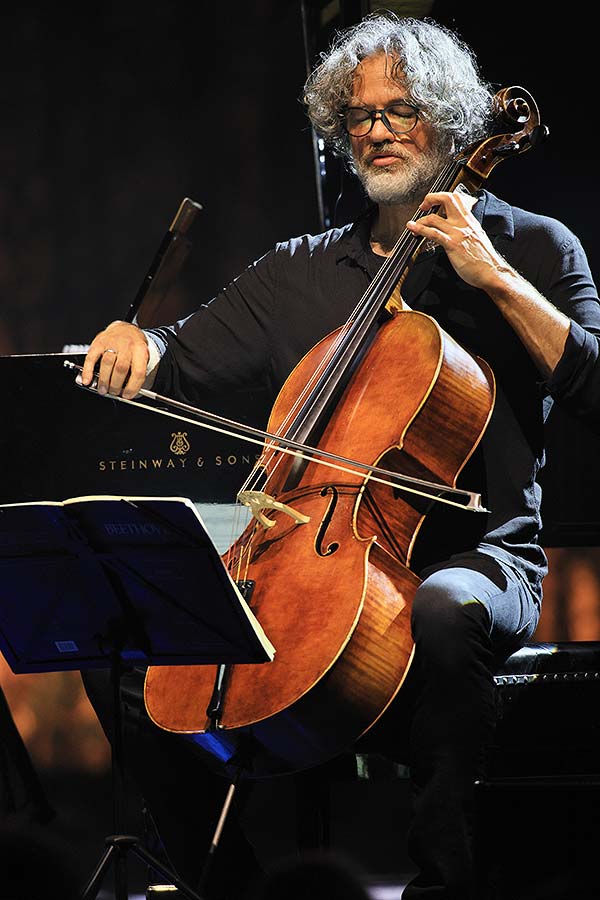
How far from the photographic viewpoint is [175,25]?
3.78 metres

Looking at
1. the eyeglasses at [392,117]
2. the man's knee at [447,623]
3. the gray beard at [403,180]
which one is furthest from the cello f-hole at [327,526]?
the eyeglasses at [392,117]

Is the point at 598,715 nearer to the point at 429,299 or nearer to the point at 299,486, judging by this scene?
the point at 299,486

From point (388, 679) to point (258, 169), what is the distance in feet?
8.45

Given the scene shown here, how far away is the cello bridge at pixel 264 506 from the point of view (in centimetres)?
169

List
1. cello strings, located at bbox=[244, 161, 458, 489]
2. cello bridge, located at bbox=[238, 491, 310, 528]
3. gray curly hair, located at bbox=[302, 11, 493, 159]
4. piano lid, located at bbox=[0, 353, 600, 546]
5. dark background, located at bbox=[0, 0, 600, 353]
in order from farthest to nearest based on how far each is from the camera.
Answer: dark background, located at bbox=[0, 0, 600, 353]
piano lid, located at bbox=[0, 353, 600, 546]
gray curly hair, located at bbox=[302, 11, 493, 159]
cello strings, located at bbox=[244, 161, 458, 489]
cello bridge, located at bbox=[238, 491, 310, 528]

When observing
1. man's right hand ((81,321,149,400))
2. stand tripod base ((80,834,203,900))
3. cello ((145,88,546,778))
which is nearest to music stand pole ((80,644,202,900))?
stand tripod base ((80,834,203,900))

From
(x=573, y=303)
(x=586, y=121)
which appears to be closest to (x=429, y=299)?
(x=573, y=303)

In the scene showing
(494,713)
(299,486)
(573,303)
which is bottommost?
(494,713)

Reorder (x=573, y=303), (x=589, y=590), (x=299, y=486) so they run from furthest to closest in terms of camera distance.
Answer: (x=589, y=590), (x=573, y=303), (x=299, y=486)

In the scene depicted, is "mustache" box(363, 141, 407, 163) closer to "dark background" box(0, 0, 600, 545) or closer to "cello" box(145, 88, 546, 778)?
"cello" box(145, 88, 546, 778)

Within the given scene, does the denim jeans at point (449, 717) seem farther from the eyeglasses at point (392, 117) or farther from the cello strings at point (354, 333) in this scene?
the eyeglasses at point (392, 117)

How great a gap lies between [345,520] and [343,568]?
10 centimetres

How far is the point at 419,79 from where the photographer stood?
2.07 meters

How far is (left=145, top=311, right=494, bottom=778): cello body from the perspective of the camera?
1.52 meters
